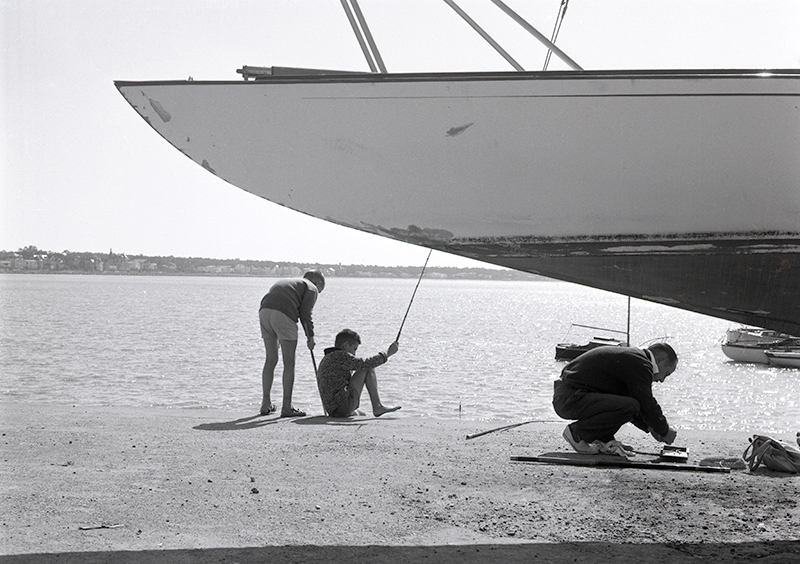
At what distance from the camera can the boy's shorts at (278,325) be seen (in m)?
7.32

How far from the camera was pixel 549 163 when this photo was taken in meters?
4.41

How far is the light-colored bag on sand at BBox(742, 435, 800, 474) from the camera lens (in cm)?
512

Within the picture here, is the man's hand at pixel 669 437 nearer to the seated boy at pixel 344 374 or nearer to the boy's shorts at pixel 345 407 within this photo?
the seated boy at pixel 344 374

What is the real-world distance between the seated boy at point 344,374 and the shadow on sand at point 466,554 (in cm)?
342

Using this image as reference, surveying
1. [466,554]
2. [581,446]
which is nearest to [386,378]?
[581,446]

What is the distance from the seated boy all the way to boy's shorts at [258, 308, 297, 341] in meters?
0.43

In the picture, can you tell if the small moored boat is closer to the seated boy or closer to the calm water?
the calm water

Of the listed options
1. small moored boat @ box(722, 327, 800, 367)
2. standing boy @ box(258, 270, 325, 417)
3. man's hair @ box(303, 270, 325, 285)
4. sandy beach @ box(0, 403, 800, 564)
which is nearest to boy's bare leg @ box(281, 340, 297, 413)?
standing boy @ box(258, 270, 325, 417)

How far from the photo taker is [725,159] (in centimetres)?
436

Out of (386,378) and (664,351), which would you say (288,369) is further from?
(386,378)

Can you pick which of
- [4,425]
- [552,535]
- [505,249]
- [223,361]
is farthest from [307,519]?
[223,361]

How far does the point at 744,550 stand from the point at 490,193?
2.12 metres

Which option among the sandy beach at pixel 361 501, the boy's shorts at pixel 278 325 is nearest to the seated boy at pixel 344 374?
the boy's shorts at pixel 278 325

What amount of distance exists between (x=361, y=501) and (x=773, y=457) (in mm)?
2661
